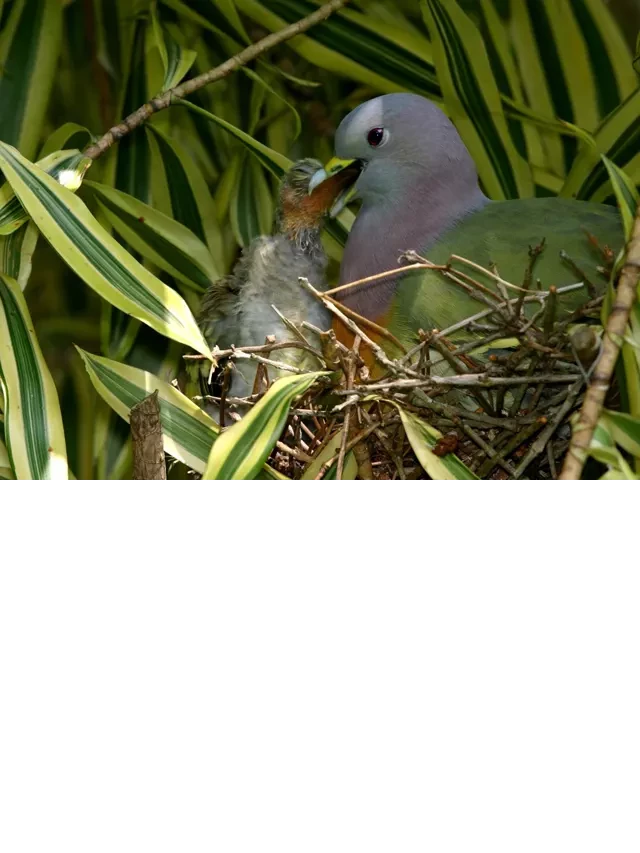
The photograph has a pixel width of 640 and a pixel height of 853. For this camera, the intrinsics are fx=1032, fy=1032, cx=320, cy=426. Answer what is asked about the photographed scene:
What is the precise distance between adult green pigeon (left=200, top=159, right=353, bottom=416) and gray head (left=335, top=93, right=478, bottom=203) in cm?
6

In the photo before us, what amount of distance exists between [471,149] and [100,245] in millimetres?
589

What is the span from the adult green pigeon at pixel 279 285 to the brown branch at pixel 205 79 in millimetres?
145

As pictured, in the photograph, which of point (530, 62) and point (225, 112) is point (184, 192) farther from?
point (530, 62)

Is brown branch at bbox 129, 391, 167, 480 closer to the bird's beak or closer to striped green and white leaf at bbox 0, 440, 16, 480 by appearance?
striped green and white leaf at bbox 0, 440, 16, 480

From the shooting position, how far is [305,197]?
1.31 m

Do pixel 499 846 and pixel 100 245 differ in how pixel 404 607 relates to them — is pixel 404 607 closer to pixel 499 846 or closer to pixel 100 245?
pixel 499 846

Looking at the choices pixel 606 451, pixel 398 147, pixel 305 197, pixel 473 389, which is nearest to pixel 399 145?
pixel 398 147

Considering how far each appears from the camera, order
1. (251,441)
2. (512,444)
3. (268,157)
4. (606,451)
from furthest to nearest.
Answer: (268,157) → (512,444) → (251,441) → (606,451)

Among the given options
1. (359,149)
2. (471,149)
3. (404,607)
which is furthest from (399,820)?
(471,149)

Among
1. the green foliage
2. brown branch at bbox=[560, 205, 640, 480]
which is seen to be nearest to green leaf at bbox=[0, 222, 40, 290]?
the green foliage

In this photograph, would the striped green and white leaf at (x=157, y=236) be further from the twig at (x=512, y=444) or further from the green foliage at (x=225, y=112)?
the twig at (x=512, y=444)

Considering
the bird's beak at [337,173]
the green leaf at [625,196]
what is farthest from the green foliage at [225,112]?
the green leaf at [625,196]

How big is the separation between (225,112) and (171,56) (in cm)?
19

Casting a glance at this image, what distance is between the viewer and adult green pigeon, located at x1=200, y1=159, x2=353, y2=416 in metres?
1.26
